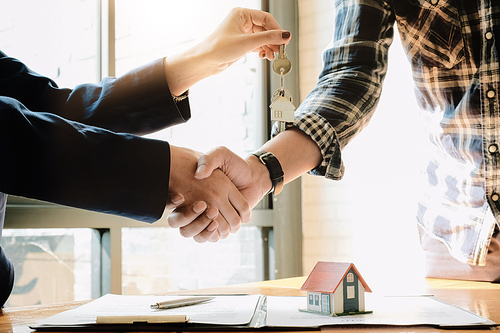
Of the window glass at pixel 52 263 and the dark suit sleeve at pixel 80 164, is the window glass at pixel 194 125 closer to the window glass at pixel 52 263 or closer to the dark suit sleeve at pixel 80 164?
the window glass at pixel 52 263

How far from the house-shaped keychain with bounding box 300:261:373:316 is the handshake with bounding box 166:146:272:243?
0.30m

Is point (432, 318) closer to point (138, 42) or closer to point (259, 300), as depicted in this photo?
point (259, 300)

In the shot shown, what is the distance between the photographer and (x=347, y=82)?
1164 millimetres

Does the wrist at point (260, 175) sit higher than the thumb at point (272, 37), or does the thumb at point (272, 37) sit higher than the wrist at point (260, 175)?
the thumb at point (272, 37)

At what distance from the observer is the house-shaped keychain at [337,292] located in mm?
685

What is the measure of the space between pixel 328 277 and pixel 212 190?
0.34 metres

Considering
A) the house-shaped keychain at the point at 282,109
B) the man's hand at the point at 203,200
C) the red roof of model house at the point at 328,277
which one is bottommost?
the red roof of model house at the point at 328,277

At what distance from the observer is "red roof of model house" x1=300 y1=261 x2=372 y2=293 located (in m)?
0.69

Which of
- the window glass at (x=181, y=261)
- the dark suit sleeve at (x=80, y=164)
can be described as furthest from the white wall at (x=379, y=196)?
the dark suit sleeve at (x=80, y=164)

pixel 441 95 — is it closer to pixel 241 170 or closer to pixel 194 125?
pixel 241 170

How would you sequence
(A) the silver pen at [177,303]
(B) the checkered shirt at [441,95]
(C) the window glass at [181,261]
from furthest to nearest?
(C) the window glass at [181,261], (B) the checkered shirt at [441,95], (A) the silver pen at [177,303]

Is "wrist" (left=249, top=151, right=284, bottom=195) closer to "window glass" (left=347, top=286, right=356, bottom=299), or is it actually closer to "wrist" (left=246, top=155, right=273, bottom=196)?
"wrist" (left=246, top=155, right=273, bottom=196)

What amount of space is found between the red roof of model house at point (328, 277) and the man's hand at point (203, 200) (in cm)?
28

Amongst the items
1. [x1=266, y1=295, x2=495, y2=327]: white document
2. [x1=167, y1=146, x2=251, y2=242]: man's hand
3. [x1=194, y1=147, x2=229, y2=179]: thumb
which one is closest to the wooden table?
[x1=266, y1=295, x2=495, y2=327]: white document
